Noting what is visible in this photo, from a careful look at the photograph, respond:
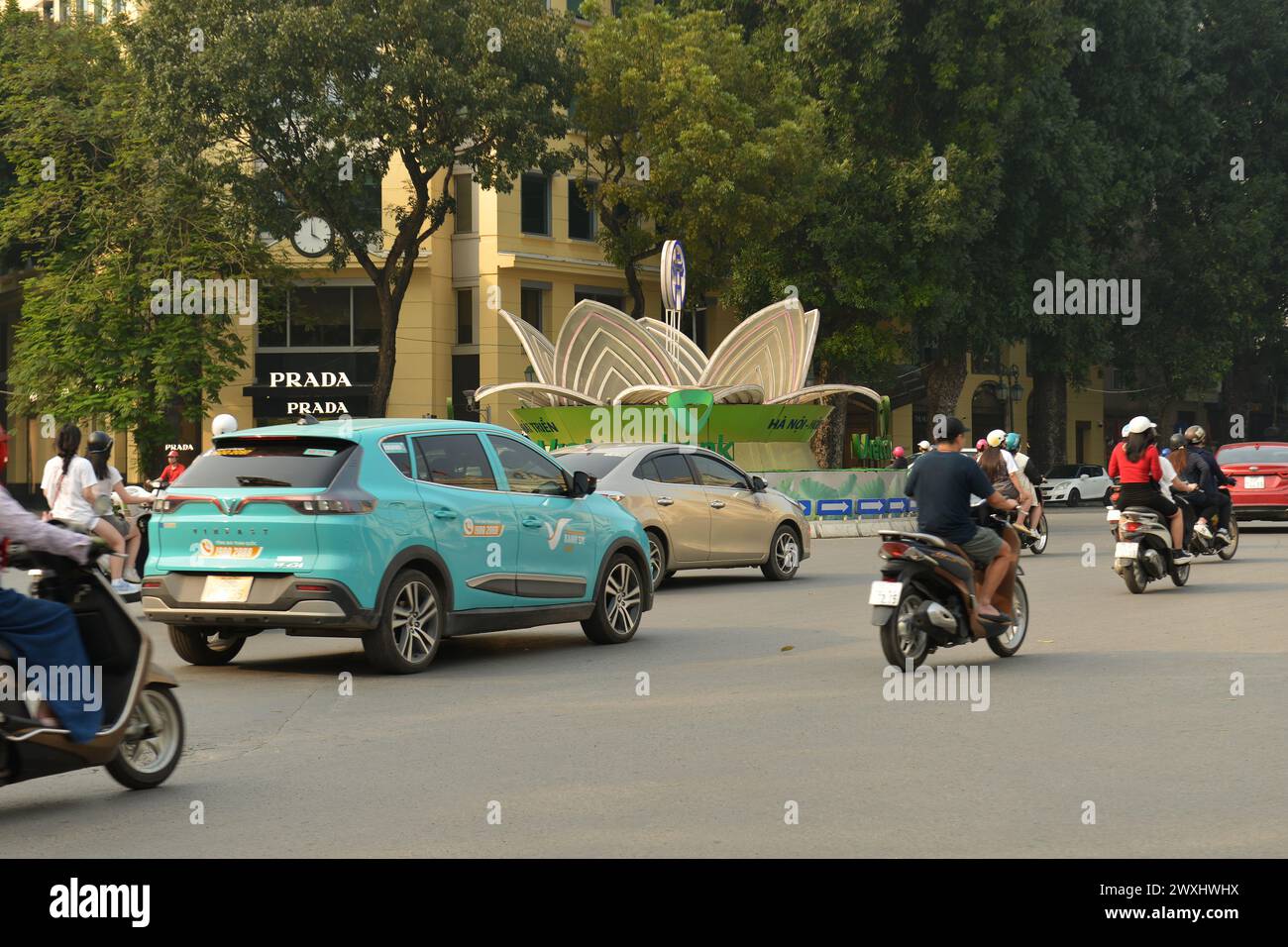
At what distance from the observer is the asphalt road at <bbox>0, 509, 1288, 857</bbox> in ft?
20.0

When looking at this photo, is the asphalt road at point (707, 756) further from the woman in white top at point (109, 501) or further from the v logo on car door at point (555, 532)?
the woman in white top at point (109, 501)

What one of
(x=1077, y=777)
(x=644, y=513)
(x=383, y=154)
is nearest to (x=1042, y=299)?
(x=383, y=154)

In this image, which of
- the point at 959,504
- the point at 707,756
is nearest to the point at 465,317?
the point at 959,504

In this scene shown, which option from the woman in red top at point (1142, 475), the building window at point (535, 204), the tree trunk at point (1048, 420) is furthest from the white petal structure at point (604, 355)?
the tree trunk at point (1048, 420)

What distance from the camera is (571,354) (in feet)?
115

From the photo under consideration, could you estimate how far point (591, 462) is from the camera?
17.5 m

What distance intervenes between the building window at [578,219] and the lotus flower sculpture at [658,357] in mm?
13368

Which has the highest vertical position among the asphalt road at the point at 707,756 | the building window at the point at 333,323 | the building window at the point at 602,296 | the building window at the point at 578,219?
the building window at the point at 578,219

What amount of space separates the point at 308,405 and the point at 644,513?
100ft

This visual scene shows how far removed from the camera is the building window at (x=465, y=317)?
4697cm

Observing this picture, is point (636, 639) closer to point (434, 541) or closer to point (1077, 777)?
point (434, 541)

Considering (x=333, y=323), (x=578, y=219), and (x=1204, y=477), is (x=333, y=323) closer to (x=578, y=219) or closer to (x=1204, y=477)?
(x=578, y=219)

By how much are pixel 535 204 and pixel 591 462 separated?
30.6 metres

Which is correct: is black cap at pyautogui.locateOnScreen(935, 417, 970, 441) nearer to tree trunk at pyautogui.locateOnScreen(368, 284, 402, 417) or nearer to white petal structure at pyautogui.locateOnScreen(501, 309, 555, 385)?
white petal structure at pyautogui.locateOnScreen(501, 309, 555, 385)
